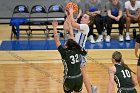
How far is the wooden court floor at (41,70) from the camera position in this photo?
8344 millimetres

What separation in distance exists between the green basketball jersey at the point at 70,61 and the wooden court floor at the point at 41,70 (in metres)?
1.91

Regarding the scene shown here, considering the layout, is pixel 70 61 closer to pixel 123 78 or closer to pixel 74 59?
pixel 74 59

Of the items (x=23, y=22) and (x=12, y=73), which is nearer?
(x=12, y=73)

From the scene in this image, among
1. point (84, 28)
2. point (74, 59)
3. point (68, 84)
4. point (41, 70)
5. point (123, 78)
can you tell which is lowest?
point (41, 70)

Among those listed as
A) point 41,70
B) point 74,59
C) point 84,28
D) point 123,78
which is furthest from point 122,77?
point 41,70

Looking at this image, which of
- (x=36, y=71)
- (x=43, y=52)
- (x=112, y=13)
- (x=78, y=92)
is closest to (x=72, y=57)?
(x=78, y=92)

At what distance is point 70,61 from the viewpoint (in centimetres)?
618

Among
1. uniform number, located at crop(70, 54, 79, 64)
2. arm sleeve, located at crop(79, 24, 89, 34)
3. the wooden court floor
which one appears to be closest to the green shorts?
uniform number, located at crop(70, 54, 79, 64)

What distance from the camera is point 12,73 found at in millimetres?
9422

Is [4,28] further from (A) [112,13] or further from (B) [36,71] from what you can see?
(B) [36,71]

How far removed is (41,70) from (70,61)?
362 centimetres

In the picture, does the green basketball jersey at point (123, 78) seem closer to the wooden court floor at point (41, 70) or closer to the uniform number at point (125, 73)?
the uniform number at point (125, 73)

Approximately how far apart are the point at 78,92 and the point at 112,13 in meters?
6.81

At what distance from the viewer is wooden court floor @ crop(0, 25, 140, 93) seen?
27.4 feet
